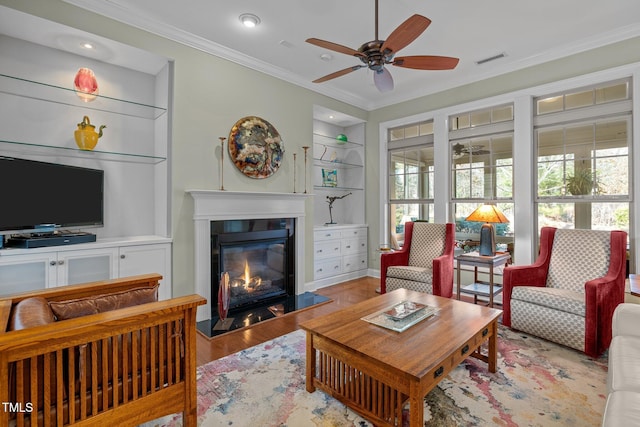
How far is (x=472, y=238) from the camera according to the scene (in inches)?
176

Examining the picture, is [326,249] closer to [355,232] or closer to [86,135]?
A: [355,232]

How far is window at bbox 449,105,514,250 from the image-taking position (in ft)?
13.5

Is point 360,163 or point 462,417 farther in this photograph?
point 360,163

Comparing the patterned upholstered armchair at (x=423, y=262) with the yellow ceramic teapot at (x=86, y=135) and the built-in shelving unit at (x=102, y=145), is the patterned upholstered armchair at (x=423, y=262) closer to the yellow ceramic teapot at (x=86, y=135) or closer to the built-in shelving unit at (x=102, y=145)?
the built-in shelving unit at (x=102, y=145)

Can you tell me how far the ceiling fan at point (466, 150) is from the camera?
14.2ft

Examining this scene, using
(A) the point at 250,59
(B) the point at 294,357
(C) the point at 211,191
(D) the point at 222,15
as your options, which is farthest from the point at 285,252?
(D) the point at 222,15

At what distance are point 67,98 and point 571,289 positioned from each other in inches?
201

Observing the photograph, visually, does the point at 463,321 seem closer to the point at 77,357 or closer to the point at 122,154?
the point at 77,357

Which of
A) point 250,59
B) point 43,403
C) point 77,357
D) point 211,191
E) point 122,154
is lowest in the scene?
point 43,403

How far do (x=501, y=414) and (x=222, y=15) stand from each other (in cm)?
376

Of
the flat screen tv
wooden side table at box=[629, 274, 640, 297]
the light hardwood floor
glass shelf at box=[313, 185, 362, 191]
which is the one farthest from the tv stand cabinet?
wooden side table at box=[629, 274, 640, 297]

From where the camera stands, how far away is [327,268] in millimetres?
4820

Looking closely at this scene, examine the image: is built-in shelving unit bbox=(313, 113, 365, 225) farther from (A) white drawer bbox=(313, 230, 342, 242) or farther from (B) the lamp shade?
(B) the lamp shade

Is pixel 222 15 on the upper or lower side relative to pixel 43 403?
upper
